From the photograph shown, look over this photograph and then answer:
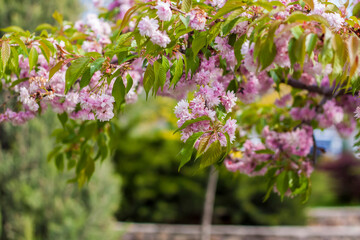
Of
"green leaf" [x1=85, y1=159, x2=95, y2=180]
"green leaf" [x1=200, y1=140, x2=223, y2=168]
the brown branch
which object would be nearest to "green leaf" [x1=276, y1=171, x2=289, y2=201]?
the brown branch

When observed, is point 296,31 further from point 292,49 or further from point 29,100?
point 29,100

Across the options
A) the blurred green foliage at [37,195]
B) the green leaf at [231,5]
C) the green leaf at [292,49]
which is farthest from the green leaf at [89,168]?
the blurred green foliage at [37,195]

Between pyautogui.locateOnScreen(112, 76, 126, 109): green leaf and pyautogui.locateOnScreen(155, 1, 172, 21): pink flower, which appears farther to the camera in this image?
pyautogui.locateOnScreen(112, 76, 126, 109): green leaf

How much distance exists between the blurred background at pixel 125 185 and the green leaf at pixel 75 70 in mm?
306

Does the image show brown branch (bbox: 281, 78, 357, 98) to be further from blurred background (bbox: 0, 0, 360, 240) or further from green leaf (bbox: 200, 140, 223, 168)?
green leaf (bbox: 200, 140, 223, 168)

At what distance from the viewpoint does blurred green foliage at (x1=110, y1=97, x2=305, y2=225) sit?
6602 mm

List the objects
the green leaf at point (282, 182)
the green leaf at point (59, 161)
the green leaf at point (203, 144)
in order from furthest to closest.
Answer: the green leaf at point (59, 161), the green leaf at point (282, 182), the green leaf at point (203, 144)

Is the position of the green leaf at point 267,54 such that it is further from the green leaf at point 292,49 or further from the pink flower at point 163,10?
the pink flower at point 163,10

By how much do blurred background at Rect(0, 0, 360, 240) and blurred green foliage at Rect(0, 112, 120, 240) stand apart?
11mm

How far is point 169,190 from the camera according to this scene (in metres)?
6.64

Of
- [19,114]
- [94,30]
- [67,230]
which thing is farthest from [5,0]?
[19,114]

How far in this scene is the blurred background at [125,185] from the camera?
410 cm

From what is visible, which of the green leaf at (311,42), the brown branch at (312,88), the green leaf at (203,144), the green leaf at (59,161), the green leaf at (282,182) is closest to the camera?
the green leaf at (311,42)

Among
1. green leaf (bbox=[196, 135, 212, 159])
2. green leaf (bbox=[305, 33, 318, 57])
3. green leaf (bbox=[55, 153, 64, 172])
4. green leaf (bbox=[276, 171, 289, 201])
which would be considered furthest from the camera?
green leaf (bbox=[55, 153, 64, 172])
